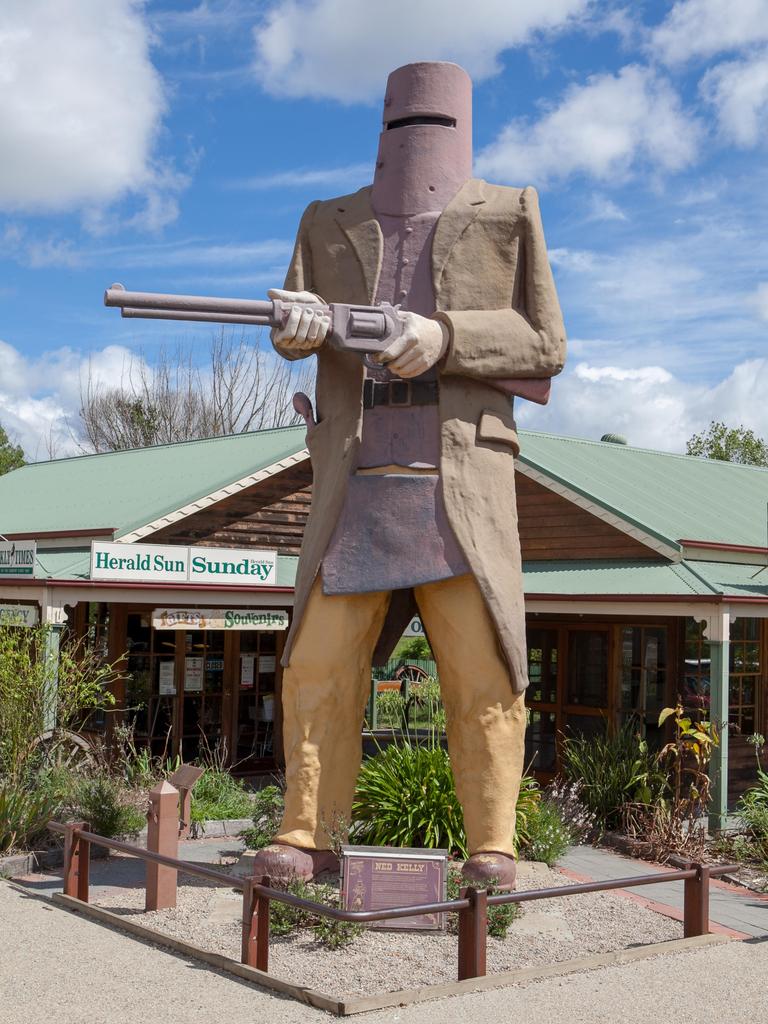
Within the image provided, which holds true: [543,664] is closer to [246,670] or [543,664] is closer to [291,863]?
[246,670]

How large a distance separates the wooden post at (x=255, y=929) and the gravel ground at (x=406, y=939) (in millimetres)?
130

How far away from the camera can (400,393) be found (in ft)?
22.7

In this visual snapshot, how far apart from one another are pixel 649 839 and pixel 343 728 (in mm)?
3854

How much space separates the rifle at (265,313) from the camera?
5.99 metres

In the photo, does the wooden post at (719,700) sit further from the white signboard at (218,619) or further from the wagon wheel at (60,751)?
the wagon wheel at (60,751)

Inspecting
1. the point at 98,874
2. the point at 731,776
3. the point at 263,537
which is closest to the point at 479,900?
the point at 98,874

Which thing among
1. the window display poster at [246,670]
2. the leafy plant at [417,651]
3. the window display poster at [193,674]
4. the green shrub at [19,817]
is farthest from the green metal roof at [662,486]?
the leafy plant at [417,651]

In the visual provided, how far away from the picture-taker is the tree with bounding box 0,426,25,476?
3425cm

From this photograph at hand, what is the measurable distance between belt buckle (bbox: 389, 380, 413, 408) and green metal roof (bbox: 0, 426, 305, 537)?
6033 millimetres

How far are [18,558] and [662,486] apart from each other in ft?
25.1

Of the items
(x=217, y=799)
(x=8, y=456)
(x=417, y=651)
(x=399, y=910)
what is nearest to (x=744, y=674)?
(x=217, y=799)

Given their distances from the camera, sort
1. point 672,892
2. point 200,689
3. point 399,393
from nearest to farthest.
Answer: point 399,393, point 672,892, point 200,689

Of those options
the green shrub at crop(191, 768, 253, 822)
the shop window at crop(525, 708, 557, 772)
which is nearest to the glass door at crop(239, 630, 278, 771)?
the green shrub at crop(191, 768, 253, 822)

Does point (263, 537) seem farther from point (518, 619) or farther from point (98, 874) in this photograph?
point (518, 619)
